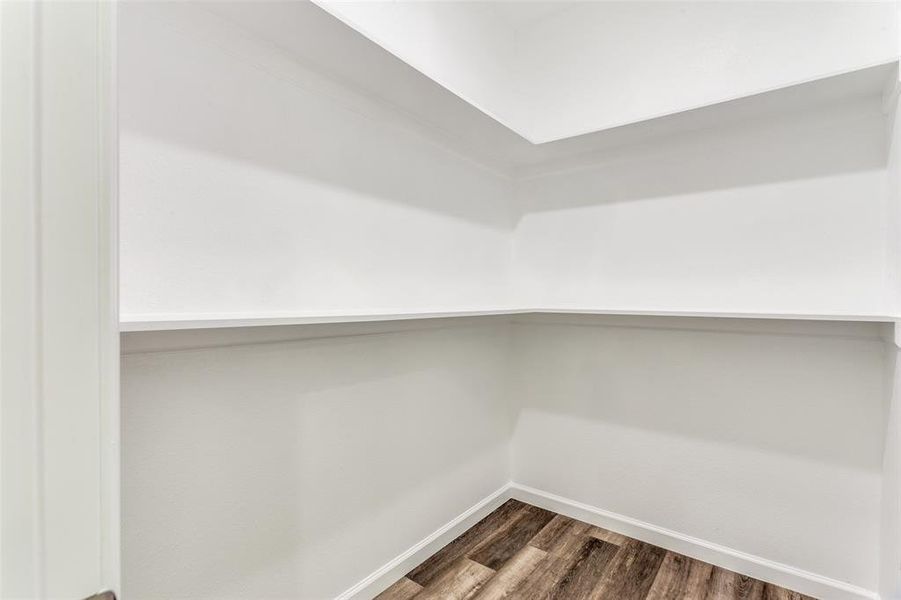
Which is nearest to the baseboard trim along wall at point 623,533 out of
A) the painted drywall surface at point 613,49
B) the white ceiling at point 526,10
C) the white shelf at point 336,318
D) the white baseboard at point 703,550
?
the white baseboard at point 703,550

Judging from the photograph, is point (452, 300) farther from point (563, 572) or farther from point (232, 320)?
point (563, 572)

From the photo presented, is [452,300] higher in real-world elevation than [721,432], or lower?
higher

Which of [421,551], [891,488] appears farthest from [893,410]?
[421,551]

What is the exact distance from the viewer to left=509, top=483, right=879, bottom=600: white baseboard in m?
1.52

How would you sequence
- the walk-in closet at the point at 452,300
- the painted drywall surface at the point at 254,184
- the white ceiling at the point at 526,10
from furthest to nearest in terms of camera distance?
the white ceiling at the point at 526,10 < the painted drywall surface at the point at 254,184 < the walk-in closet at the point at 452,300

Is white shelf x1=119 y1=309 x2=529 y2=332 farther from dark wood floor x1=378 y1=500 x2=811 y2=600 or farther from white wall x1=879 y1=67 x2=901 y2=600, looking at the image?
white wall x1=879 y1=67 x2=901 y2=600

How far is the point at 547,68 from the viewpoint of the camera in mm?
Result: 2203

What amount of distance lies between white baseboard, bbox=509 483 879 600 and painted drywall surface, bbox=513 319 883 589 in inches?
1.1

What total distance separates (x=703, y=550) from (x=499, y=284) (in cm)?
146

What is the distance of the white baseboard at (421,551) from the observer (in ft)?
4.88

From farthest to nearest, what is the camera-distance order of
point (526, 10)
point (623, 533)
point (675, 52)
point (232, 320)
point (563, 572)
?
point (526, 10) < point (623, 533) < point (675, 52) < point (563, 572) < point (232, 320)

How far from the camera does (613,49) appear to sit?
200cm

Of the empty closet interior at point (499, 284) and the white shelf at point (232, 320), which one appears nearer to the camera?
the white shelf at point (232, 320)

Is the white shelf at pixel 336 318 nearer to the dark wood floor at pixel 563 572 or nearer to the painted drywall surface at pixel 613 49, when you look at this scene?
the painted drywall surface at pixel 613 49
